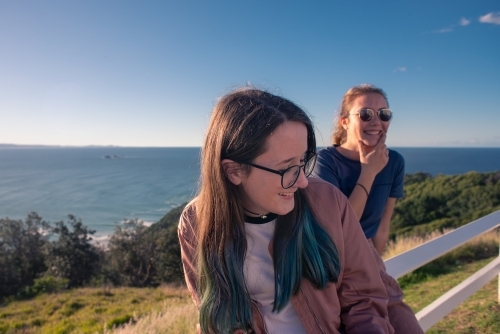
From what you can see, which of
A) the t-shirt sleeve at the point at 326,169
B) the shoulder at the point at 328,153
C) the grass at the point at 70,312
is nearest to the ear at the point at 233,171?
the t-shirt sleeve at the point at 326,169

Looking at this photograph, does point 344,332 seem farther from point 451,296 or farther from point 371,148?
point 451,296

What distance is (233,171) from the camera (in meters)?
1.31

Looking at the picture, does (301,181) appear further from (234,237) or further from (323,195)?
(234,237)

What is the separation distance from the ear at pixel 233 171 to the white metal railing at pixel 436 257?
0.94m

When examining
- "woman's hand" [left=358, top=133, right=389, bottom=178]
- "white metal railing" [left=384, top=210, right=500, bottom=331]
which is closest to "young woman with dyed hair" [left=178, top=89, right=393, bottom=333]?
"white metal railing" [left=384, top=210, right=500, bottom=331]

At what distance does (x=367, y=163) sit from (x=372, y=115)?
0.31 metres

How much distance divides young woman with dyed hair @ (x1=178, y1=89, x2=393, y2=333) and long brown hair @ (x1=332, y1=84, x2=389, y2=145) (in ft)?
2.88

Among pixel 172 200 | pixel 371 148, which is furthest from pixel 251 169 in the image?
pixel 172 200

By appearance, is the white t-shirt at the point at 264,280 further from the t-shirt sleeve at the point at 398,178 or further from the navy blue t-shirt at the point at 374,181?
the t-shirt sleeve at the point at 398,178

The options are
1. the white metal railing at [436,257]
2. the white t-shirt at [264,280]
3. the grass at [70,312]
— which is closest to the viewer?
→ the white t-shirt at [264,280]

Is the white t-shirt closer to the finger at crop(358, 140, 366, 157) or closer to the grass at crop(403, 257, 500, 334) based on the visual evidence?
the finger at crop(358, 140, 366, 157)

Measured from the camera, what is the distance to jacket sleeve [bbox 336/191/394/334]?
4.39ft

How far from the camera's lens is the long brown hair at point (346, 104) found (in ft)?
6.89

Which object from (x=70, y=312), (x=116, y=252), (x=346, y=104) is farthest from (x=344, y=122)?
(x=116, y=252)
